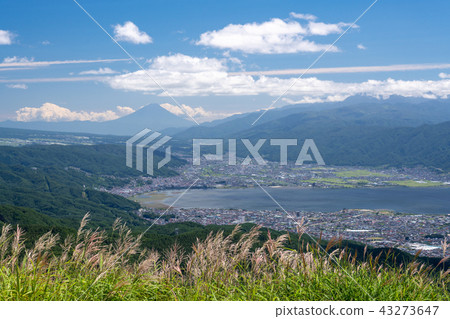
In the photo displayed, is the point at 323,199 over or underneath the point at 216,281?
underneath

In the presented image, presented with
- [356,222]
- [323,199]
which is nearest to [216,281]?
[356,222]

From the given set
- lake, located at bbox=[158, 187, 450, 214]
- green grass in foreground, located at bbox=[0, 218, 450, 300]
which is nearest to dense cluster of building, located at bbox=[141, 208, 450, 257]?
lake, located at bbox=[158, 187, 450, 214]

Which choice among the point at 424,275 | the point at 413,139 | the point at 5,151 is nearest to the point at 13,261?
the point at 424,275

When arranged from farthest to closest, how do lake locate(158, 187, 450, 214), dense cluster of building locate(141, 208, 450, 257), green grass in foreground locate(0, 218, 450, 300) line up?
1. lake locate(158, 187, 450, 214)
2. dense cluster of building locate(141, 208, 450, 257)
3. green grass in foreground locate(0, 218, 450, 300)

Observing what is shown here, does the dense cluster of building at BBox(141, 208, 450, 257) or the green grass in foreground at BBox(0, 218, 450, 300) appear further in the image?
the dense cluster of building at BBox(141, 208, 450, 257)

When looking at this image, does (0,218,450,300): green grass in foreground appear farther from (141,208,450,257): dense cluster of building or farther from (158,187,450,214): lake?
(158,187,450,214): lake

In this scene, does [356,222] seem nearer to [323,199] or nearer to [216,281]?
[323,199]

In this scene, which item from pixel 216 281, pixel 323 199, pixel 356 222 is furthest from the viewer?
pixel 323 199

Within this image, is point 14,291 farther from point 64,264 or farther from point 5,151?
point 5,151

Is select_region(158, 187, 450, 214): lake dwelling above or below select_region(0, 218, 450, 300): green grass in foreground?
below
